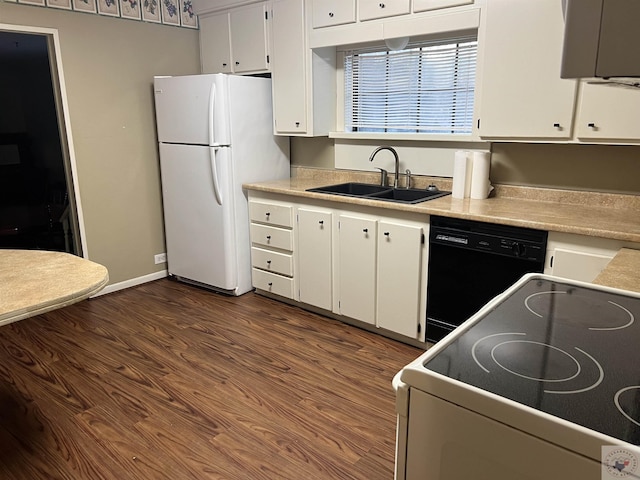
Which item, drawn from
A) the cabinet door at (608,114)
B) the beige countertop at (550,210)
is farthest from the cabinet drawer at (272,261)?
the cabinet door at (608,114)

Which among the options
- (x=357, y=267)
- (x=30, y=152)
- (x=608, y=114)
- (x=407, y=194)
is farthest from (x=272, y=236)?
(x=608, y=114)

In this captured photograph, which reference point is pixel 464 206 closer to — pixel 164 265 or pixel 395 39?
pixel 395 39

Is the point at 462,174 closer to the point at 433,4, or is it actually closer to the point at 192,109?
the point at 433,4

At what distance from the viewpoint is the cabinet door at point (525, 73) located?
2.37 meters

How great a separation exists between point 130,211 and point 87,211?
35cm

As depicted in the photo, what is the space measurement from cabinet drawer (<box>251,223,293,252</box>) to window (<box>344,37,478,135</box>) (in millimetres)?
973

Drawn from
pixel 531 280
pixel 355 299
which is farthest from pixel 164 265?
pixel 531 280

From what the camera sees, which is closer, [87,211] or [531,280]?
[531,280]

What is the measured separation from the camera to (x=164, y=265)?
4.37 meters

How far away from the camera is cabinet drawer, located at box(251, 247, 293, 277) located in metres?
3.62

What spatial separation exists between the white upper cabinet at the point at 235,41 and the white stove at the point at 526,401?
10.4ft

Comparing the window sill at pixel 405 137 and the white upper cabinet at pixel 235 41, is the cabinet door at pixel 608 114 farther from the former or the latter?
the white upper cabinet at pixel 235 41

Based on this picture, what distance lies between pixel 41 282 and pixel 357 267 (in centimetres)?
189

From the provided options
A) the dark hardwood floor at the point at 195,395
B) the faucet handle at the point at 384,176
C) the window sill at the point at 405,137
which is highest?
the window sill at the point at 405,137
